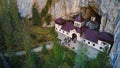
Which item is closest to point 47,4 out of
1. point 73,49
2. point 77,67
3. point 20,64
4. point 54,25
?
point 54,25

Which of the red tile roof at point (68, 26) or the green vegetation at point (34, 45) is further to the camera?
the red tile roof at point (68, 26)

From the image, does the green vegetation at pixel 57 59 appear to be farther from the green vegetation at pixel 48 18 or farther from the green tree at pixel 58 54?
the green vegetation at pixel 48 18

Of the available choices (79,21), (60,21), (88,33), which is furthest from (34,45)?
(88,33)

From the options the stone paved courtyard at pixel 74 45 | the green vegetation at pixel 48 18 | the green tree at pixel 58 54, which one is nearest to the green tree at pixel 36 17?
the green vegetation at pixel 48 18

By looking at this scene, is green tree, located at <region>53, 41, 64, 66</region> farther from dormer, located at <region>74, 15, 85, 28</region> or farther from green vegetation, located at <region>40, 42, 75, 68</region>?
dormer, located at <region>74, 15, 85, 28</region>

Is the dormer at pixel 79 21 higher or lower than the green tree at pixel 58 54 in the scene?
higher

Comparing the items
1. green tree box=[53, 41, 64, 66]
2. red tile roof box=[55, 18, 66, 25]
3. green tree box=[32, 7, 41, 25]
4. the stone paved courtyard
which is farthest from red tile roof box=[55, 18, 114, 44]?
green tree box=[53, 41, 64, 66]

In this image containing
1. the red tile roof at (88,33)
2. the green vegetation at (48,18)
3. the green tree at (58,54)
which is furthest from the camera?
the green vegetation at (48,18)

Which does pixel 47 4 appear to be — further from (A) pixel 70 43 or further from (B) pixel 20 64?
(B) pixel 20 64

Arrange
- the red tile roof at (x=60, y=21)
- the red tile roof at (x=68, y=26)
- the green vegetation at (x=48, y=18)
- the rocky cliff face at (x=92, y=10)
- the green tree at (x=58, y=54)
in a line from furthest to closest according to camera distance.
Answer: the green vegetation at (x=48, y=18)
the red tile roof at (x=60, y=21)
the red tile roof at (x=68, y=26)
the green tree at (x=58, y=54)
the rocky cliff face at (x=92, y=10)
